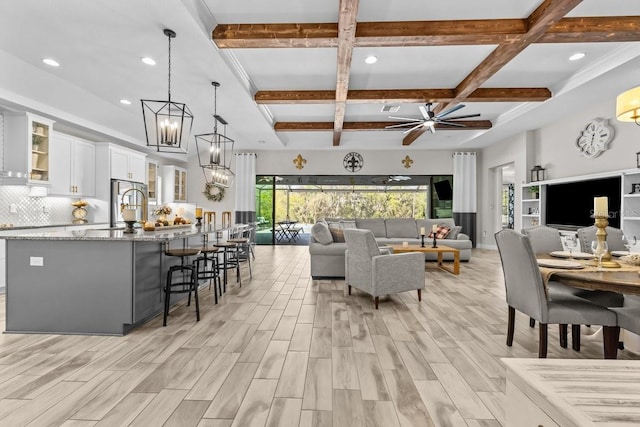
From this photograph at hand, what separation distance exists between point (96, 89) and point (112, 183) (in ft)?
7.03

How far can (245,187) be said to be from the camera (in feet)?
30.4

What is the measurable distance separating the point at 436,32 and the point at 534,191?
202 inches

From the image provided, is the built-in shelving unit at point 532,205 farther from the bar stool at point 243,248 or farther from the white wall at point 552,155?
the bar stool at point 243,248

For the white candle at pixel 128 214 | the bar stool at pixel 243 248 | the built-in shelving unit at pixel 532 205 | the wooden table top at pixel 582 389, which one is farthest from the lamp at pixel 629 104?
the built-in shelving unit at pixel 532 205

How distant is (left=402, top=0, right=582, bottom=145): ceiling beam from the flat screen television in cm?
260

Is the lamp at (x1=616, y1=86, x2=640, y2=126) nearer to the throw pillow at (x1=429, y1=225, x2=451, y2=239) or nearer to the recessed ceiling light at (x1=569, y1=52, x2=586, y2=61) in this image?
the recessed ceiling light at (x1=569, y1=52, x2=586, y2=61)

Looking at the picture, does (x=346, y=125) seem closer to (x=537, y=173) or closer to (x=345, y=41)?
(x=345, y=41)

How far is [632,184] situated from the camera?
4.68 m

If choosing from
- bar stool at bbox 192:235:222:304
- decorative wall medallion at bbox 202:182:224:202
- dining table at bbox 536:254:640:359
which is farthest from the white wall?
decorative wall medallion at bbox 202:182:224:202

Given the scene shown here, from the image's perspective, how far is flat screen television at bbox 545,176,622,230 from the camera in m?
4.93

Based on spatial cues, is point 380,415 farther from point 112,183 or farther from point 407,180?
point 407,180

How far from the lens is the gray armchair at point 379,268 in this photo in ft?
12.1

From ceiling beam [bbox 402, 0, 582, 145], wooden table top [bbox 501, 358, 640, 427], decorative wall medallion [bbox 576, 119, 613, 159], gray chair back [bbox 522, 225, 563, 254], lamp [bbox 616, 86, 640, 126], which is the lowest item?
wooden table top [bbox 501, 358, 640, 427]

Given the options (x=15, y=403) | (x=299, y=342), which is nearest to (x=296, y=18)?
(x=299, y=342)
